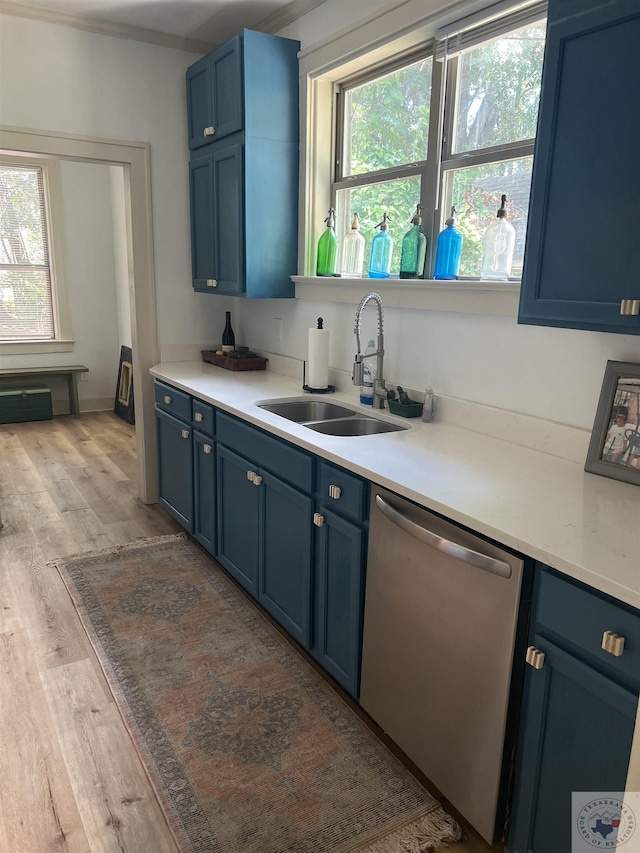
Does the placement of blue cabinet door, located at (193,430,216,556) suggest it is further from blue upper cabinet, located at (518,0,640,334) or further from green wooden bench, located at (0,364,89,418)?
green wooden bench, located at (0,364,89,418)

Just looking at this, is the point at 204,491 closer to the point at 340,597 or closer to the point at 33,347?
the point at 340,597

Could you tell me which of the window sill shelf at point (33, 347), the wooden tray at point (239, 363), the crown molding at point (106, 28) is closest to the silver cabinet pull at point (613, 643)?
the wooden tray at point (239, 363)

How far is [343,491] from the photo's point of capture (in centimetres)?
203

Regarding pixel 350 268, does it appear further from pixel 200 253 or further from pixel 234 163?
pixel 200 253

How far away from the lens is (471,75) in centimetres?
241

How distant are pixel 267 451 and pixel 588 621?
1433mm

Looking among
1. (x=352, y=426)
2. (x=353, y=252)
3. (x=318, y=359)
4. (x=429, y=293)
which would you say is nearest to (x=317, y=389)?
(x=318, y=359)

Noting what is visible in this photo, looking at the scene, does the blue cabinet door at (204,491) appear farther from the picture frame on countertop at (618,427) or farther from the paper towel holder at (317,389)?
the picture frame on countertop at (618,427)

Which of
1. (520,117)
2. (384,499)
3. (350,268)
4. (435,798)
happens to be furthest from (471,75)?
(435,798)

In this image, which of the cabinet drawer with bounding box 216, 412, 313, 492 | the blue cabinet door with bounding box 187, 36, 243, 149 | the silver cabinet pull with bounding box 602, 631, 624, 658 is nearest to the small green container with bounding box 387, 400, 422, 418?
the cabinet drawer with bounding box 216, 412, 313, 492

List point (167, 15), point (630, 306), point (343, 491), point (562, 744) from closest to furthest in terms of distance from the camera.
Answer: point (562, 744) → point (630, 306) → point (343, 491) → point (167, 15)

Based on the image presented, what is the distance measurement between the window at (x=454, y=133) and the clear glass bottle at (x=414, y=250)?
4 cm

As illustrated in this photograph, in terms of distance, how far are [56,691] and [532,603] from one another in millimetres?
1726

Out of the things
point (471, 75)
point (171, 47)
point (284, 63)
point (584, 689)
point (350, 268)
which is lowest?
point (584, 689)
